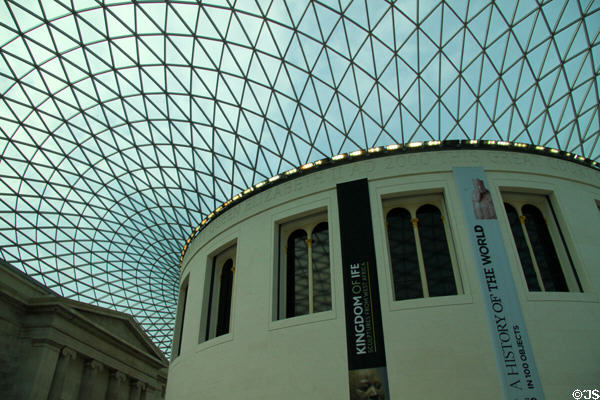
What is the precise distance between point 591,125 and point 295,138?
17.8m

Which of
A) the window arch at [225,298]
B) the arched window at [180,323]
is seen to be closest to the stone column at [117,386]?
the arched window at [180,323]

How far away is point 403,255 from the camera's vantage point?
18625mm

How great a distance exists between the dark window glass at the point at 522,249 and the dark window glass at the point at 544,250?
385 mm

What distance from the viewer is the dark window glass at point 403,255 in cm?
1841

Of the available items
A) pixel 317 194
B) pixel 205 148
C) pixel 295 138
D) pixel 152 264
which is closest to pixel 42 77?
pixel 205 148

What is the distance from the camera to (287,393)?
16438mm

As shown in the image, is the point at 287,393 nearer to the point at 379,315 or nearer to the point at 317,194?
the point at 379,315

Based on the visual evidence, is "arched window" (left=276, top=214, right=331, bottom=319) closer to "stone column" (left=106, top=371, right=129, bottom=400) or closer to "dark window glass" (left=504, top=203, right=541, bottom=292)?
"dark window glass" (left=504, top=203, right=541, bottom=292)

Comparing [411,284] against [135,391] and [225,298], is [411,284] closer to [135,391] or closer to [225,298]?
[225,298]

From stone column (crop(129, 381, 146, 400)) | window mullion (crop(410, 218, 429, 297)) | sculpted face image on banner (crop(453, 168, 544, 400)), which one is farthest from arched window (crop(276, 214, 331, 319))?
stone column (crop(129, 381, 146, 400))

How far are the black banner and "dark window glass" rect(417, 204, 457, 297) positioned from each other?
2714 millimetres

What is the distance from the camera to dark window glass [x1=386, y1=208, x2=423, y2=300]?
1841 centimetres

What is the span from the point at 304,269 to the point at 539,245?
37.1 ft

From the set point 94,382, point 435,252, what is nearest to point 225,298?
point 435,252
